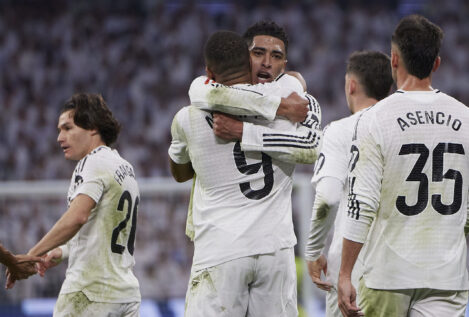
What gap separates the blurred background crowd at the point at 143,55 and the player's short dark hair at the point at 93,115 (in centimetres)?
839

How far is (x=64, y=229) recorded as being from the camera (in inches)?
191

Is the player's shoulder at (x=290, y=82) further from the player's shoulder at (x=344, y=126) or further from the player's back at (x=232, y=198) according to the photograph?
the player's shoulder at (x=344, y=126)

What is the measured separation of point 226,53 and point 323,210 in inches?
53.3

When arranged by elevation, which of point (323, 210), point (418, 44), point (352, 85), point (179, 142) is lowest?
point (323, 210)

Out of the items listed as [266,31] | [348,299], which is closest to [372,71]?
[266,31]

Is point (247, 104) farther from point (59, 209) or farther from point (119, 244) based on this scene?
point (59, 209)

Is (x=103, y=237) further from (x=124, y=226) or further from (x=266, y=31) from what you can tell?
(x=266, y=31)

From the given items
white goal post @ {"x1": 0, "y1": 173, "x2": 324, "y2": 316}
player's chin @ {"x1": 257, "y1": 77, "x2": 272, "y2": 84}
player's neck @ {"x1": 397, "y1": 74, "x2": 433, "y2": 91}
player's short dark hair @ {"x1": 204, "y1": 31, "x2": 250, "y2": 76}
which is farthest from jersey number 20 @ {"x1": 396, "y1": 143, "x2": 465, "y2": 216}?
white goal post @ {"x1": 0, "y1": 173, "x2": 324, "y2": 316}

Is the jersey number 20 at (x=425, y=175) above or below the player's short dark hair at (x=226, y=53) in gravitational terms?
below

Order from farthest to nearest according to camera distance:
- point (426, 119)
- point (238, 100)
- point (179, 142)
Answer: point (179, 142) < point (238, 100) < point (426, 119)

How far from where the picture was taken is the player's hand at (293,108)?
4.23m

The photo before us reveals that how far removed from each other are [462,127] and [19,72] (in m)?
13.4

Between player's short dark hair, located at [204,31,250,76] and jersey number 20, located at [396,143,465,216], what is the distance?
0.91 metres

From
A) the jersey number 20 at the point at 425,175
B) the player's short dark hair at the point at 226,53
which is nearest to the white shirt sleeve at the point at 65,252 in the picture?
the player's short dark hair at the point at 226,53
